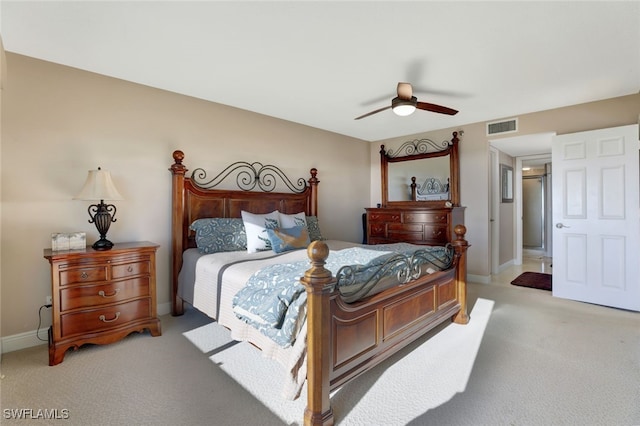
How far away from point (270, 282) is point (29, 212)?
7.79 feet

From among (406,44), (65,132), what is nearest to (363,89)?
(406,44)

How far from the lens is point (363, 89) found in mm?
3395

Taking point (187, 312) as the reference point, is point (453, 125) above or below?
above

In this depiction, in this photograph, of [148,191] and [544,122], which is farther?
[544,122]

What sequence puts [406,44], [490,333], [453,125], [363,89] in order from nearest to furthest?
1. [406,44]
2. [490,333]
3. [363,89]
4. [453,125]

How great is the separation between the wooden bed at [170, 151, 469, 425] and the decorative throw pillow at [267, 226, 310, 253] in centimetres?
81

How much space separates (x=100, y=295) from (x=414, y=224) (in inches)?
163

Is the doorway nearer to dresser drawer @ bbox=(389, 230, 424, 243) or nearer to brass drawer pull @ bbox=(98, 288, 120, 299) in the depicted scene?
dresser drawer @ bbox=(389, 230, 424, 243)

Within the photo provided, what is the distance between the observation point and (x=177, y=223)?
3.39 m

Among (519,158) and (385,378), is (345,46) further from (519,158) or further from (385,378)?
(519,158)

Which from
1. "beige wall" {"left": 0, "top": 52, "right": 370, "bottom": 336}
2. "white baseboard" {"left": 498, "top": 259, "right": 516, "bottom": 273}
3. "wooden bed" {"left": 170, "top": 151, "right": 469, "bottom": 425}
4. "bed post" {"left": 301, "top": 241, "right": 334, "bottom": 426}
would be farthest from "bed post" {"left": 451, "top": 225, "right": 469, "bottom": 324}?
"white baseboard" {"left": 498, "top": 259, "right": 516, "bottom": 273}

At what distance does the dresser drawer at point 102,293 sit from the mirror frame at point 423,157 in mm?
4226

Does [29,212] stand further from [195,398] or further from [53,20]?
[195,398]

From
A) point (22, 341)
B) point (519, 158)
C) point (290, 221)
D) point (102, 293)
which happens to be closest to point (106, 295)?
point (102, 293)
